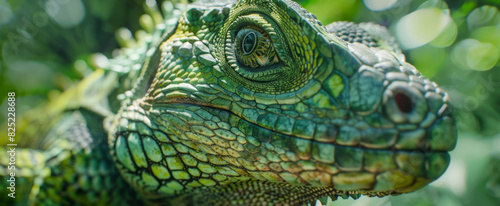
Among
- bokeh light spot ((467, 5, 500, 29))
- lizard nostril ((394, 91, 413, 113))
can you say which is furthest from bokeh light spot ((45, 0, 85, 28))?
bokeh light spot ((467, 5, 500, 29))

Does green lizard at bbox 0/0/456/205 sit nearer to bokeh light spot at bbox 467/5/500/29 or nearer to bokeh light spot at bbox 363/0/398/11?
bokeh light spot at bbox 363/0/398/11

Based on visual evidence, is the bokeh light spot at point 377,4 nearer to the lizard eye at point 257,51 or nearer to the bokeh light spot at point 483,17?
the bokeh light spot at point 483,17

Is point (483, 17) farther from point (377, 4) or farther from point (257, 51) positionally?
point (257, 51)

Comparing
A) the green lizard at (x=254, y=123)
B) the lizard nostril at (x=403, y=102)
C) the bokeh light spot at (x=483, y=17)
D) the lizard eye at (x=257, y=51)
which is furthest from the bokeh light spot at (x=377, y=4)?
the lizard nostril at (x=403, y=102)

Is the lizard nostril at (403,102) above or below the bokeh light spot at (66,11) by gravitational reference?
below

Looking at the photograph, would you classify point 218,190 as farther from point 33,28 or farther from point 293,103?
point 33,28

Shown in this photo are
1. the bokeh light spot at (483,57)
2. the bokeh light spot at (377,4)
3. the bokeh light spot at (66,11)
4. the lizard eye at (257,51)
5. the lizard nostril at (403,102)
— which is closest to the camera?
the lizard nostril at (403,102)

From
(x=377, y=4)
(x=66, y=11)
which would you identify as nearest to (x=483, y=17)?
(x=377, y=4)

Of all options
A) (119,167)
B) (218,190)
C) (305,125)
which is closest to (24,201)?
(119,167)
